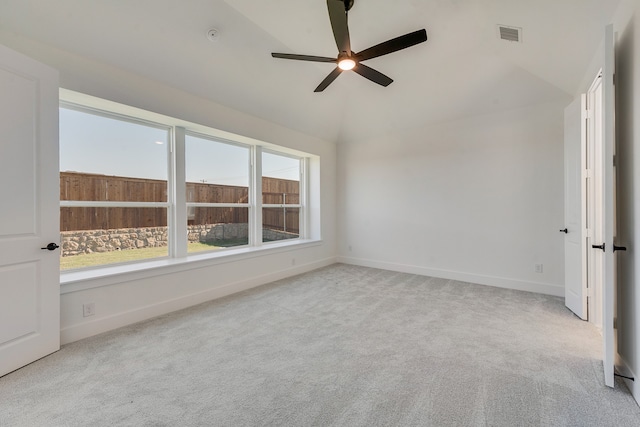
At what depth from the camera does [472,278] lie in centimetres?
437

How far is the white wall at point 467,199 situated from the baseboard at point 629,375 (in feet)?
6.58

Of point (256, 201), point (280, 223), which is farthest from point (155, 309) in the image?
point (280, 223)

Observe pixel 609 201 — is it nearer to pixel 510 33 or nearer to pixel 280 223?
pixel 510 33

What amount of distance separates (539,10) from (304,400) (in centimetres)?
375

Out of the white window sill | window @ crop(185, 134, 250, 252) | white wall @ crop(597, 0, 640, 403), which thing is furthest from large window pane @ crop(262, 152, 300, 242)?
white wall @ crop(597, 0, 640, 403)

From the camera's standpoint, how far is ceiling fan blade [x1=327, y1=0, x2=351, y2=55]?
1849 mm

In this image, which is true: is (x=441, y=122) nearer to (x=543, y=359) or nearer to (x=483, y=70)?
(x=483, y=70)

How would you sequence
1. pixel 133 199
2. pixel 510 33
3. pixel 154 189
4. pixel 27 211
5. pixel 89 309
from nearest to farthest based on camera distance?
pixel 27 211 < pixel 89 309 < pixel 510 33 < pixel 133 199 < pixel 154 189

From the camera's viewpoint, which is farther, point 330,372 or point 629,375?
point 330,372

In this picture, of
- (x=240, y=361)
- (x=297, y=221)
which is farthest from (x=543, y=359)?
(x=297, y=221)

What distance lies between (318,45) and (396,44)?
142 centimetres

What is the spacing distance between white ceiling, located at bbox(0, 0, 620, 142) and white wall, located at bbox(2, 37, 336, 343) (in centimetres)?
12

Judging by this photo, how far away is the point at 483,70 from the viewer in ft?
12.0

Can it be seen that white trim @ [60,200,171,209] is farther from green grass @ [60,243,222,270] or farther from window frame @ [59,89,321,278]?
green grass @ [60,243,222,270]
